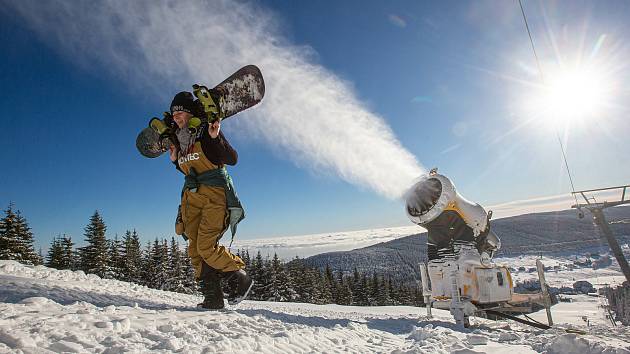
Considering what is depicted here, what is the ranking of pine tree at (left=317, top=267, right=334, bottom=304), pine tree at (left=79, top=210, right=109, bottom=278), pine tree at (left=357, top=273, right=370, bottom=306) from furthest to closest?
pine tree at (left=357, top=273, right=370, bottom=306)
pine tree at (left=317, top=267, right=334, bottom=304)
pine tree at (left=79, top=210, right=109, bottom=278)

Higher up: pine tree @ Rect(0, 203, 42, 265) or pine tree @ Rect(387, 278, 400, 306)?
pine tree @ Rect(0, 203, 42, 265)

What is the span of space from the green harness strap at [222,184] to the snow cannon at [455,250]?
10.8 feet

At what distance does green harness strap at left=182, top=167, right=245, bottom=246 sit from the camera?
4270 mm

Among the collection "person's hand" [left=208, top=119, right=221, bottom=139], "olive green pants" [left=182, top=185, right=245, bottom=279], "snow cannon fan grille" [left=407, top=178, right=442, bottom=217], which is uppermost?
"person's hand" [left=208, top=119, right=221, bottom=139]

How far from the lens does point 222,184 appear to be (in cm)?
430

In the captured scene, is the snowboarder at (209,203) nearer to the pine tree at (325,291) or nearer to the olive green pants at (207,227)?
the olive green pants at (207,227)

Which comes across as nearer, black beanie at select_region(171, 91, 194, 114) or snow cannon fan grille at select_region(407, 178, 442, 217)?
black beanie at select_region(171, 91, 194, 114)

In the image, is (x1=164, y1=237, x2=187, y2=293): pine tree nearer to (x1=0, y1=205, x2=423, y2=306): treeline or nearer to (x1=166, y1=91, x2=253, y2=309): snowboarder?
(x1=0, y1=205, x2=423, y2=306): treeline

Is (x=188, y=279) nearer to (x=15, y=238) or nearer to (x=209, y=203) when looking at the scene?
(x=15, y=238)

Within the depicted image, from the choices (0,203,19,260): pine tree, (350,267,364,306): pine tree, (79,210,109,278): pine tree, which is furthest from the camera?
(350,267,364,306): pine tree

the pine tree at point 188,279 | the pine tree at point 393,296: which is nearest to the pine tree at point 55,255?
the pine tree at point 188,279

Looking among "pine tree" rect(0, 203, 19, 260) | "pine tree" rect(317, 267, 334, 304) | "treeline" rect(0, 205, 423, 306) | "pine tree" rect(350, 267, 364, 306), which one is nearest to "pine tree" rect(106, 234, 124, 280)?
"treeline" rect(0, 205, 423, 306)

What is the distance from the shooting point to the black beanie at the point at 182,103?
4.42m

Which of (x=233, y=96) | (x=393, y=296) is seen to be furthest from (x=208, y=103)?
(x=393, y=296)
